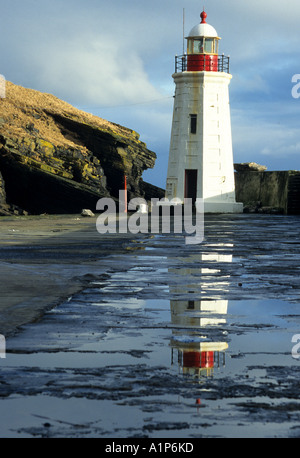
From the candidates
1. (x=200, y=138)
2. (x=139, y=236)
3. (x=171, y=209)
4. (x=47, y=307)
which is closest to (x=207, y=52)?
(x=200, y=138)

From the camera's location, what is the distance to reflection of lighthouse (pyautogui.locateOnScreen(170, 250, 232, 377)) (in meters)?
5.18

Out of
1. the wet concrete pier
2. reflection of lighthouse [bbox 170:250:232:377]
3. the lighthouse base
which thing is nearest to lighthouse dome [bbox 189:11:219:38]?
the lighthouse base

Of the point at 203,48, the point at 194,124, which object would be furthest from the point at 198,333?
the point at 194,124

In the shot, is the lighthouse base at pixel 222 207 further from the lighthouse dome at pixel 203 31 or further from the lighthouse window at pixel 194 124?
the lighthouse dome at pixel 203 31

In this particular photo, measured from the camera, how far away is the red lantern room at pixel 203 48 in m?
37.8

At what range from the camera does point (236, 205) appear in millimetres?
41750

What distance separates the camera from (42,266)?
11906 mm

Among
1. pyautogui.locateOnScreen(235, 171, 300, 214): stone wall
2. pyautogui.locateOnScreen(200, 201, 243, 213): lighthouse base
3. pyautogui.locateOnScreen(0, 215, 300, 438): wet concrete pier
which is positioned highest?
pyautogui.locateOnScreen(235, 171, 300, 214): stone wall

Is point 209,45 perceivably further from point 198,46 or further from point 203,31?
point 203,31

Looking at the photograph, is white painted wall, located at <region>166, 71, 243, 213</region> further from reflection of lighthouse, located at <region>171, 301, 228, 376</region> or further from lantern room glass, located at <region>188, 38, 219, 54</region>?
reflection of lighthouse, located at <region>171, 301, 228, 376</region>

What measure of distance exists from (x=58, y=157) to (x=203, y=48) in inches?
570

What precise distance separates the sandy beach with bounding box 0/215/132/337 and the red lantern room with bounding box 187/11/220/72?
62.2ft
